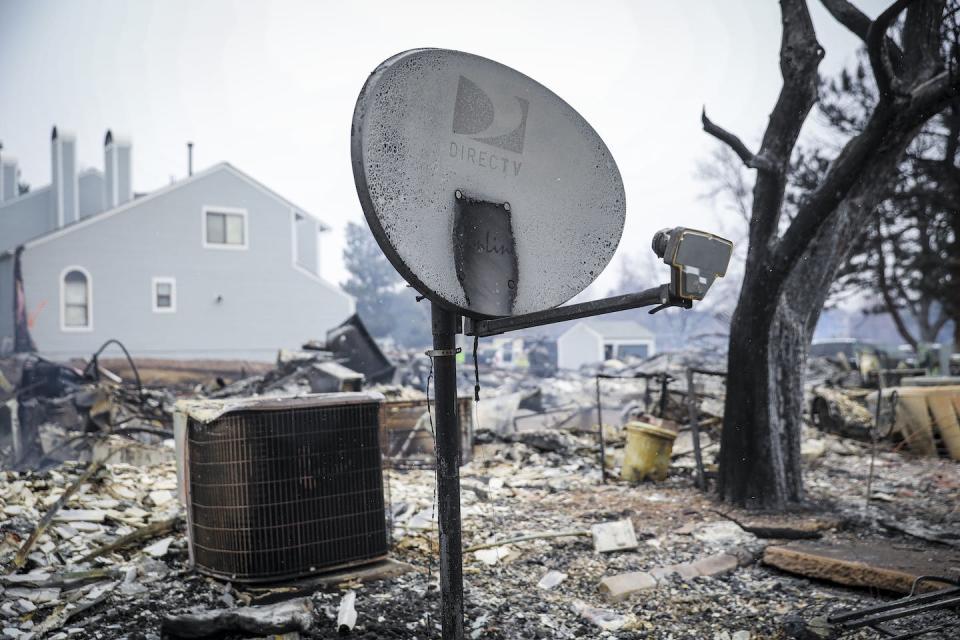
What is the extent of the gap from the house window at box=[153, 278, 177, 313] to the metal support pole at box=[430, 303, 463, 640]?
2134cm

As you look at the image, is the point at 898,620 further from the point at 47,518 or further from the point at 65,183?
the point at 65,183

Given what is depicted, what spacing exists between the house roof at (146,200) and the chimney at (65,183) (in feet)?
3.27

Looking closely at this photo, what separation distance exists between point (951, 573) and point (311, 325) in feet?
71.8

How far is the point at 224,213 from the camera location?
22.7m

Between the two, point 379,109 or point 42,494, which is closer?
point 379,109

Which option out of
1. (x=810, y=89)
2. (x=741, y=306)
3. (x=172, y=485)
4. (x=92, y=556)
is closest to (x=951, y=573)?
(x=741, y=306)

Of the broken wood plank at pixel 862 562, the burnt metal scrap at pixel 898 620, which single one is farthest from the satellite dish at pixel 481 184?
the broken wood plank at pixel 862 562

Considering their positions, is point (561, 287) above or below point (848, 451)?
above

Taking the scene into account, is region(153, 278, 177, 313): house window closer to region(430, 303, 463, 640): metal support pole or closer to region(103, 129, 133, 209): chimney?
region(103, 129, 133, 209): chimney

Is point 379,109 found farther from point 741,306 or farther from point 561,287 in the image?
point 741,306

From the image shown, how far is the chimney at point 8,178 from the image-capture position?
2655 centimetres

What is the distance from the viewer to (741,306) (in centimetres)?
607

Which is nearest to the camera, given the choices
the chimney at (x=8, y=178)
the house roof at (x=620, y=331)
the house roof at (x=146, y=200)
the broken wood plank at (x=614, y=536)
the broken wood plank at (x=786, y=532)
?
the broken wood plank at (x=614, y=536)

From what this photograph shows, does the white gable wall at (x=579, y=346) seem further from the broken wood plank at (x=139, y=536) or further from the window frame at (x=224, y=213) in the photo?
the broken wood plank at (x=139, y=536)
